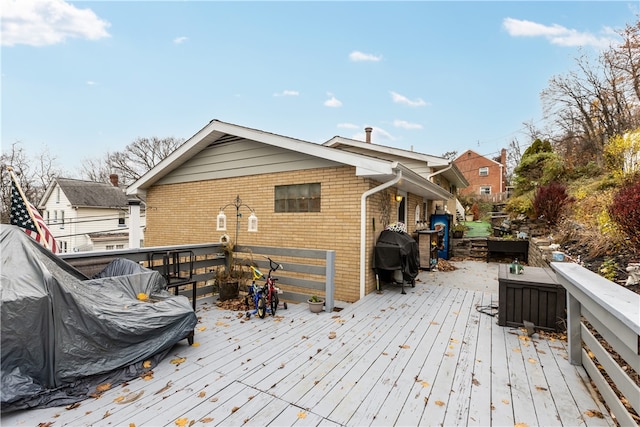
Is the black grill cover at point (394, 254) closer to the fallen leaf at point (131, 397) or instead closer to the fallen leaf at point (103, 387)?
the fallen leaf at point (131, 397)

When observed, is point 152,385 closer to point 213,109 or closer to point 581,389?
point 581,389

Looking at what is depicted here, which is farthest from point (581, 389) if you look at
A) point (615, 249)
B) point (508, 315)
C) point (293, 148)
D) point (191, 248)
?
point (191, 248)

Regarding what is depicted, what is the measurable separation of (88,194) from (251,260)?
22980mm

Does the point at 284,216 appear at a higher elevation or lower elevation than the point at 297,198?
lower

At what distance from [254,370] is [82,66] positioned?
491 inches

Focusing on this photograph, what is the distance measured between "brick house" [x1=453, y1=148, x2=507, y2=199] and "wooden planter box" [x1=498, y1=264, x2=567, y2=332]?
26.6 metres

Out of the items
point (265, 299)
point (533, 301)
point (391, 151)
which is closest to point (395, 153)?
point (391, 151)

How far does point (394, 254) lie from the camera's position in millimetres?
5633

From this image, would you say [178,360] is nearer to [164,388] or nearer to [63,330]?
[164,388]

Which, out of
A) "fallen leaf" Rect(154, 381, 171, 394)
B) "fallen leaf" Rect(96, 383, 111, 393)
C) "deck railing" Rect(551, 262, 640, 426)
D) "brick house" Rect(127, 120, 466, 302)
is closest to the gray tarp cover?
"fallen leaf" Rect(96, 383, 111, 393)

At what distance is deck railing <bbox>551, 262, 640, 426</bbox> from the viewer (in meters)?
1.66

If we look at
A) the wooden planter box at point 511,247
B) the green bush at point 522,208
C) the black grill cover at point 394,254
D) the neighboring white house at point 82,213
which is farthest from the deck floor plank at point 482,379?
the neighboring white house at point 82,213

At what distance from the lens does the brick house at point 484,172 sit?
2856 cm

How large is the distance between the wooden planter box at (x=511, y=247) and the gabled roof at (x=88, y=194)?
2355 centimetres
